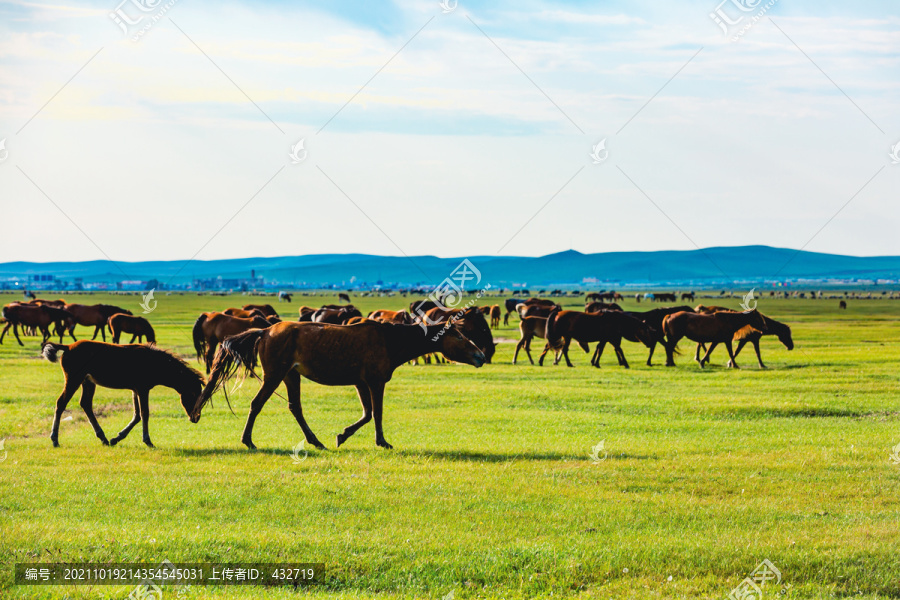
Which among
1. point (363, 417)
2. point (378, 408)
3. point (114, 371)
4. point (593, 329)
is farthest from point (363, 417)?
point (593, 329)

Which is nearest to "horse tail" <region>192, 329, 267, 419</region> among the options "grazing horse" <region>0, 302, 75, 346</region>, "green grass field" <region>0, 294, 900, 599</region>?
"green grass field" <region>0, 294, 900, 599</region>

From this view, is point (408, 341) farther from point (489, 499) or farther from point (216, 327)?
point (216, 327)

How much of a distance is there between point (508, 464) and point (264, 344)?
4.45m

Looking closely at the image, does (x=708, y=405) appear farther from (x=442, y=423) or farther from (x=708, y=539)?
(x=708, y=539)

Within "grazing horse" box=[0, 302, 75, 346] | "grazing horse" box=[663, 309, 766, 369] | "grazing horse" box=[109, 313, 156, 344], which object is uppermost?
"grazing horse" box=[0, 302, 75, 346]

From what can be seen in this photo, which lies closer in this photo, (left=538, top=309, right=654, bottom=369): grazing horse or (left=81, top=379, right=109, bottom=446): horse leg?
(left=81, top=379, right=109, bottom=446): horse leg

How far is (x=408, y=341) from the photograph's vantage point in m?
15.3

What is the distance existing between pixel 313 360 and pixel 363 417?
1.26 m

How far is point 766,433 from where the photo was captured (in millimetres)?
17516

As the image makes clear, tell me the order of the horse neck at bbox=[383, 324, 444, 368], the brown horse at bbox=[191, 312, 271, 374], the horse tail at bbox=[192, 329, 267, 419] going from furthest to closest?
1. the brown horse at bbox=[191, 312, 271, 374]
2. the horse neck at bbox=[383, 324, 444, 368]
3. the horse tail at bbox=[192, 329, 267, 419]

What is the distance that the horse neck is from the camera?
1519 centimetres

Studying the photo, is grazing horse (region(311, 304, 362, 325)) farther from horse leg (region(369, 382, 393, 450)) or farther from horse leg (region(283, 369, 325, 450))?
horse leg (region(369, 382, 393, 450))

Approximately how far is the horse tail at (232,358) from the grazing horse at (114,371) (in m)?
0.93

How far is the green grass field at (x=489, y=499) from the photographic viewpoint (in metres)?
8.41
